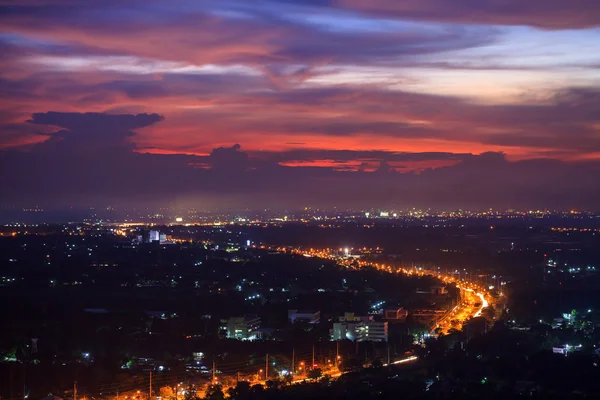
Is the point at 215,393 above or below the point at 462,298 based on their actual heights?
above

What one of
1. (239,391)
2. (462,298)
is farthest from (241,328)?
(462,298)

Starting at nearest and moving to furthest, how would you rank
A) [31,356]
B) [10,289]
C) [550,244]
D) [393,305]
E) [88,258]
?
[31,356]
[393,305]
[10,289]
[88,258]
[550,244]

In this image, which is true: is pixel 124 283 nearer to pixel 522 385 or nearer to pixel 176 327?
pixel 176 327

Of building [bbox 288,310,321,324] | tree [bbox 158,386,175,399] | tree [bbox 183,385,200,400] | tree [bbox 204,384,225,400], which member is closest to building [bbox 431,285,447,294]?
building [bbox 288,310,321,324]

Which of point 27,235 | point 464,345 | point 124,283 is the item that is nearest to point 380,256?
point 124,283

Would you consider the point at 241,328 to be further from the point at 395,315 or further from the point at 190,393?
the point at 190,393

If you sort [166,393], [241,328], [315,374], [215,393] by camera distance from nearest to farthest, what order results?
[215,393], [166,393], [315,374], [241,328]

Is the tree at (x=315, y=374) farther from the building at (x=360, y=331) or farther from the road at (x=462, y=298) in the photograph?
the road at (x=462, y=298)
